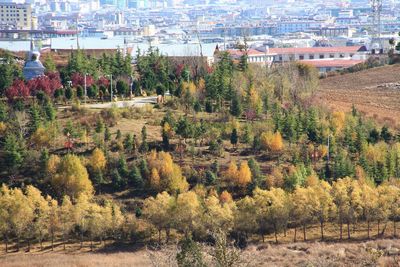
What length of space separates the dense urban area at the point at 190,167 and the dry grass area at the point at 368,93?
18cm

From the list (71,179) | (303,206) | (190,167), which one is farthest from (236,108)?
(303,206)

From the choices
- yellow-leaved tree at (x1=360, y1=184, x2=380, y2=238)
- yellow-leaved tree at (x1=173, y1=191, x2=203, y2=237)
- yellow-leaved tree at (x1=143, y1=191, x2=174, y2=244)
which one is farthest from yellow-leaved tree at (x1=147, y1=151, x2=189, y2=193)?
yellow-leaved tree at (x1=360, y1=184, x2=380, y2=238)

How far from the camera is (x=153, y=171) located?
15289mm

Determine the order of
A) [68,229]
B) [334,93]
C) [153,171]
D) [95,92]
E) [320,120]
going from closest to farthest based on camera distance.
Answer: [68,229], [153,171], [320,120], [95,92], [334,93]

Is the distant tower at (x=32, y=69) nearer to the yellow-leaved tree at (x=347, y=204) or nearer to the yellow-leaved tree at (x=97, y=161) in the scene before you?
the yellow-leaved tree at (x=97, y=161)

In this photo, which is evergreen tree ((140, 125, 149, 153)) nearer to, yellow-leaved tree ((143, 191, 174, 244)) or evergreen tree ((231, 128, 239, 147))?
evergreen tree ((231, 128, 239, 147))

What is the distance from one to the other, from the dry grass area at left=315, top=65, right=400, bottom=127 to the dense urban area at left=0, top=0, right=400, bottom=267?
0.18 metres

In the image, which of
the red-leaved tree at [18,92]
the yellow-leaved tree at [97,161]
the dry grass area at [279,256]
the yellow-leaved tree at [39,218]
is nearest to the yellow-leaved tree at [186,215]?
the dry grass area at [279,256]

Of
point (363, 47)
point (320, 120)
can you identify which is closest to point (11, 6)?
point (363, 47)

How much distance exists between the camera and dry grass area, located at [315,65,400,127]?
69.4 ft

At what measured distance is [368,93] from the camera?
25.3 metres

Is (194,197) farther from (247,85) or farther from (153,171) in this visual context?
(247,85)

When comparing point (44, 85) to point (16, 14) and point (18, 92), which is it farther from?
point (16, 14)

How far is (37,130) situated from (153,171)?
265 cm
